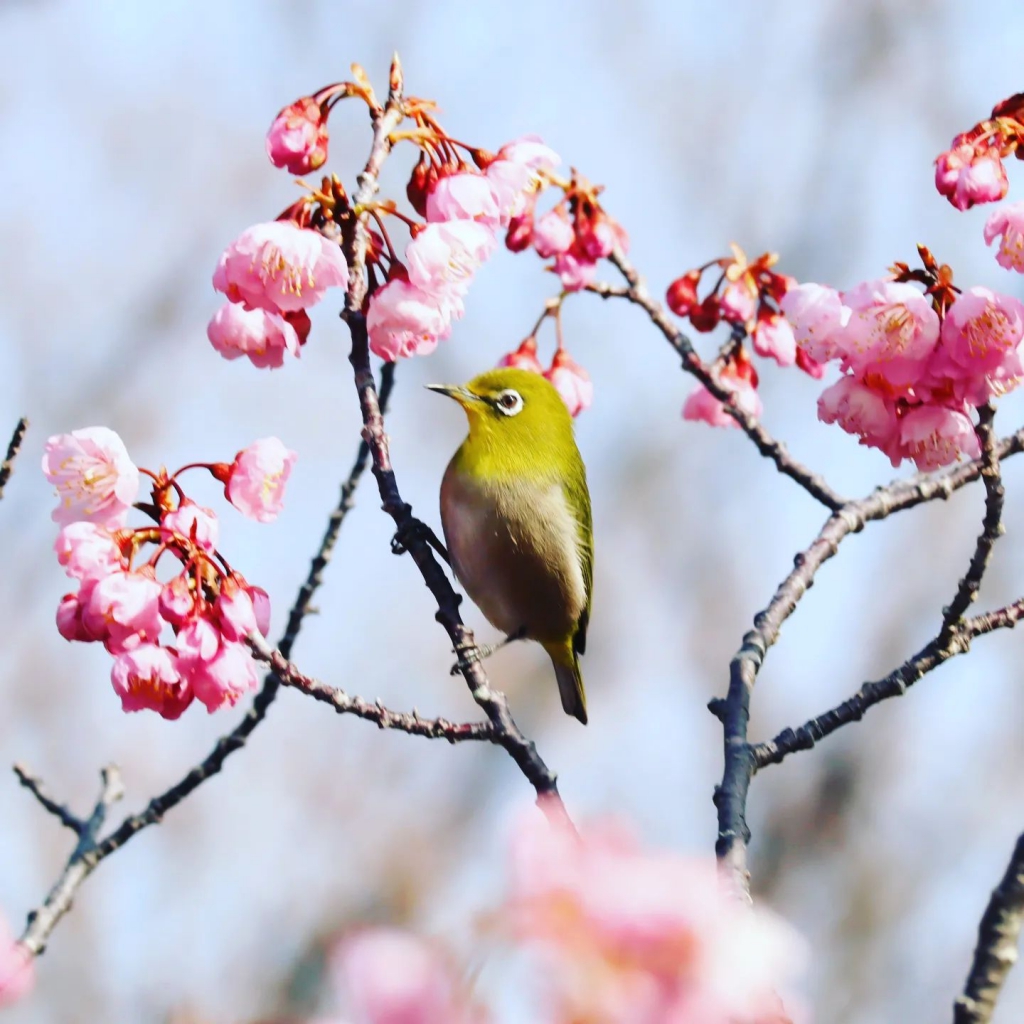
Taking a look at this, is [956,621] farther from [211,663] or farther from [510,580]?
[510,580]

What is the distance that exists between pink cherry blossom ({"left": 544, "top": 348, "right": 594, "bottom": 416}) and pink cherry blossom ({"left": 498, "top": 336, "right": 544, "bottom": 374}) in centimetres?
6

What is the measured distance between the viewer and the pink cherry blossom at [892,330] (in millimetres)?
2539

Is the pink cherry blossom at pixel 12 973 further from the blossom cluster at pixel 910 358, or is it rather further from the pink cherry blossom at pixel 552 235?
the pink cherry blossom at pixel 552 235

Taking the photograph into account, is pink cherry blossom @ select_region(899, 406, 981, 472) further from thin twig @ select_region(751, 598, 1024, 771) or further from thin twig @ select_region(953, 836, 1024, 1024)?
thin twig @ select_region(953, 836, 1024, 1024)

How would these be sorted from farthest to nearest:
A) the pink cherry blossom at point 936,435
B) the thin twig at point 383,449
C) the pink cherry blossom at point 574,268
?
1. the pink cherry blossom at point 574,268
2. the pink cherry blossom at point 936,435
3. the thin twig at point 383,449

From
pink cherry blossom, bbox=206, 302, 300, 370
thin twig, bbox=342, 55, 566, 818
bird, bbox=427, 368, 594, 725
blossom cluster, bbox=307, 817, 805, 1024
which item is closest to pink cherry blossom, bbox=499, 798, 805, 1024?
blossom cluster, bbox=307, 817, 805, 1024

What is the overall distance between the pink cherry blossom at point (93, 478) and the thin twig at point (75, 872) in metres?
0.91

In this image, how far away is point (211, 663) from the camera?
228 cm

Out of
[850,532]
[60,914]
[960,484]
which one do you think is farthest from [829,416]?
[60,914]

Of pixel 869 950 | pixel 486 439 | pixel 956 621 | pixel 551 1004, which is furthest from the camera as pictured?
pixel 869 950

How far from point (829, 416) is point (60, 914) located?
211cm

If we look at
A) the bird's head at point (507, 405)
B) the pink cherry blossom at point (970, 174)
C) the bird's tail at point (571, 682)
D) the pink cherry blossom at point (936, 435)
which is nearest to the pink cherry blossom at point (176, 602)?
the pink cherry blossom at point (936, 435)

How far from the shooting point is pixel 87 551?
2.25 metres

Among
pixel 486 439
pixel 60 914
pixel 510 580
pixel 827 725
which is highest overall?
pixel 486 439
